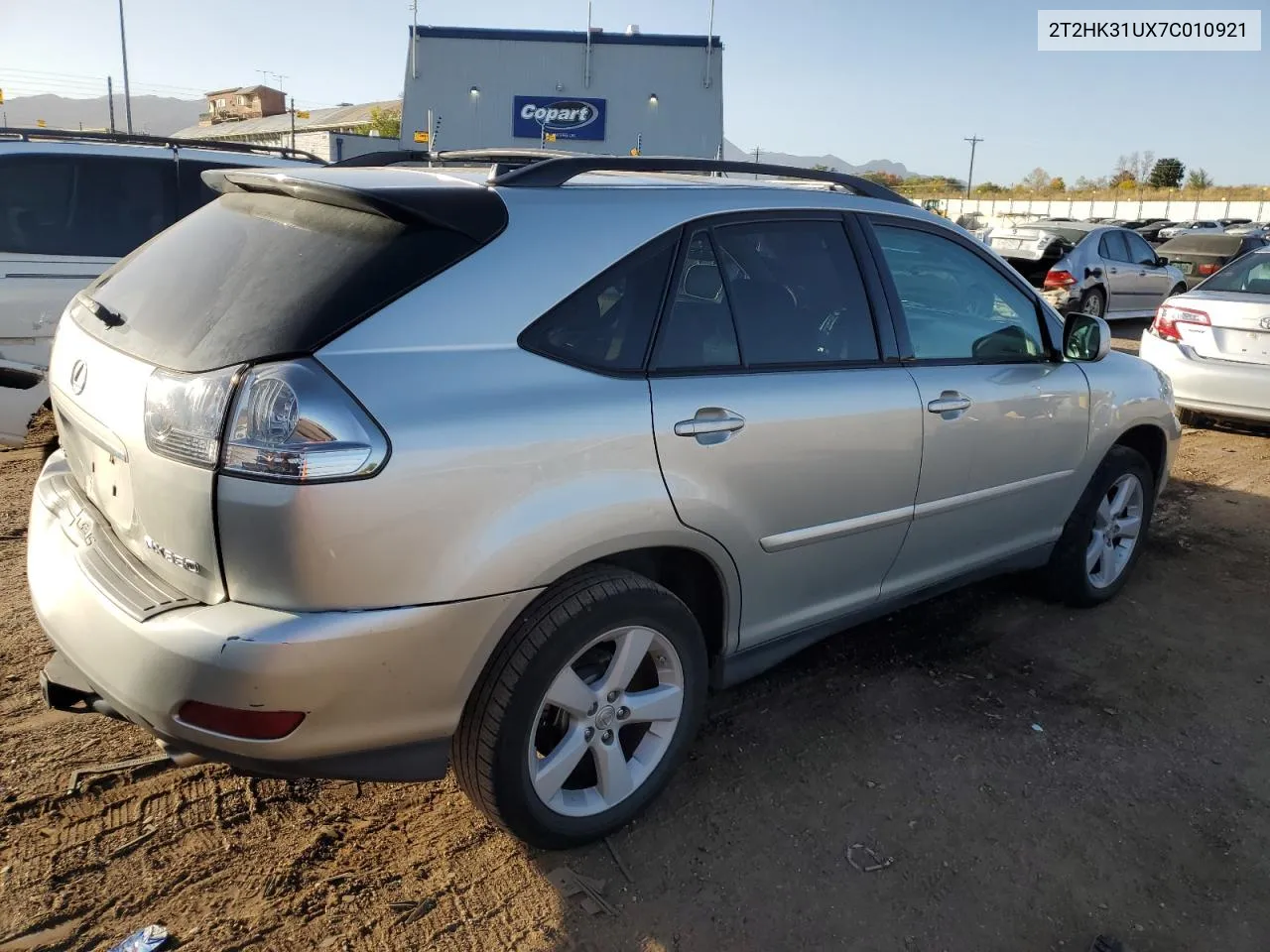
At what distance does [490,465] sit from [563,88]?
65.6 ft

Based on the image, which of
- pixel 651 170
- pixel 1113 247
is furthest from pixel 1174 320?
pixel 651 170

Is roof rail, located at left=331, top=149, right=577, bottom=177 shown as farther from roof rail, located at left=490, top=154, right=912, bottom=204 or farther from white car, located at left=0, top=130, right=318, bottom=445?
white car, located at left=0, top=130, right=318, bottom=445

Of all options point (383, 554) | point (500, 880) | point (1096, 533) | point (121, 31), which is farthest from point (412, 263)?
point (121, 31)

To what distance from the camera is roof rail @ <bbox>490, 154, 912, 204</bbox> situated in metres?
2.57

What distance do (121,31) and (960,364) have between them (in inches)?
1479

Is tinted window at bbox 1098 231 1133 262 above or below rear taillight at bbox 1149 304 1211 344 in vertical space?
above

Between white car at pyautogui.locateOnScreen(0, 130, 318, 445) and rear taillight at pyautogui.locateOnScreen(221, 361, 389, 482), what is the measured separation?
351 centimetres

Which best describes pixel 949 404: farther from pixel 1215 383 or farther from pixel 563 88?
pixel 563 88

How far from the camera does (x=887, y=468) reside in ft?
10.2

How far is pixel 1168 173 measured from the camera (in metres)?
75.7

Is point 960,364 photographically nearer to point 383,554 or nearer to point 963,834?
point 963,834

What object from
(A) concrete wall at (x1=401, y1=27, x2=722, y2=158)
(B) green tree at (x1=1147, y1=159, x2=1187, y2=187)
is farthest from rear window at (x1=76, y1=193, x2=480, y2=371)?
(B) green tree at (x1=1147, y1=159, x2=1187, y2=187)

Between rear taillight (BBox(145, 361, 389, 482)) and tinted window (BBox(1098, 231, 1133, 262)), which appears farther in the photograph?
tinted window (BBox(1098, 231, 1133, 262))

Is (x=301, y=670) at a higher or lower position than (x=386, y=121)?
lower
